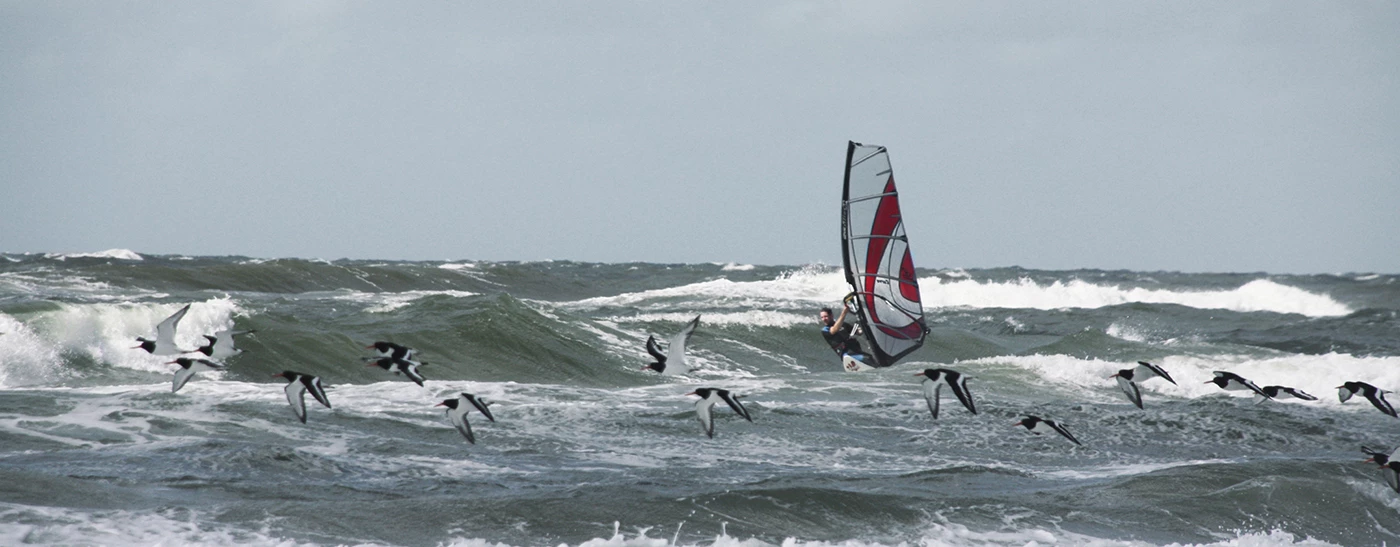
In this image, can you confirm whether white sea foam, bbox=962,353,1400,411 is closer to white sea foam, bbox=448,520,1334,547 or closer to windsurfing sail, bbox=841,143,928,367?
windsurfing sail, bbox=841,143,928,367

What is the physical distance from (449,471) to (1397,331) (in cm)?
2249

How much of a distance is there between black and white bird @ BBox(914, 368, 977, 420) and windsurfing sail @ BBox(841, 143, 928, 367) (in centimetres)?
518

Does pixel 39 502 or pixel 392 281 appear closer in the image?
pixel 39 502

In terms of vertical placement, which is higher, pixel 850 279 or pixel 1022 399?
pixel 850 279

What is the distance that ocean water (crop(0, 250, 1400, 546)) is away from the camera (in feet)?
23.0

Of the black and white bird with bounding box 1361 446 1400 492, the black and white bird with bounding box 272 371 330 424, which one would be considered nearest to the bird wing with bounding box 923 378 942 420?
the black and white bird with bounding box 1361 446 1400 492

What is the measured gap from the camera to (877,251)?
1407 cm

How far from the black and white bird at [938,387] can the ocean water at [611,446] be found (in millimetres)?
593

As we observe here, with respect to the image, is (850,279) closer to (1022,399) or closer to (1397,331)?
(1022,399)

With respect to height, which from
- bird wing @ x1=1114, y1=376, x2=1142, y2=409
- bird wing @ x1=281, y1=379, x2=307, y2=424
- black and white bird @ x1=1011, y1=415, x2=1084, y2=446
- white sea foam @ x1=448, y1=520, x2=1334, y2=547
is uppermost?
bird wing @ x1=1114, y1=376, x2=1142, y2=409

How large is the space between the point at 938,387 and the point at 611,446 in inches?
103

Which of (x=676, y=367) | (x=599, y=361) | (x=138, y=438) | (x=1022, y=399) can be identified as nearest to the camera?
(x=676, y=367)

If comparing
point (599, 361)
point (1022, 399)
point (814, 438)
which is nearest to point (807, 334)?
point (599, 361)

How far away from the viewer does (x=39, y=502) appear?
677 cm
